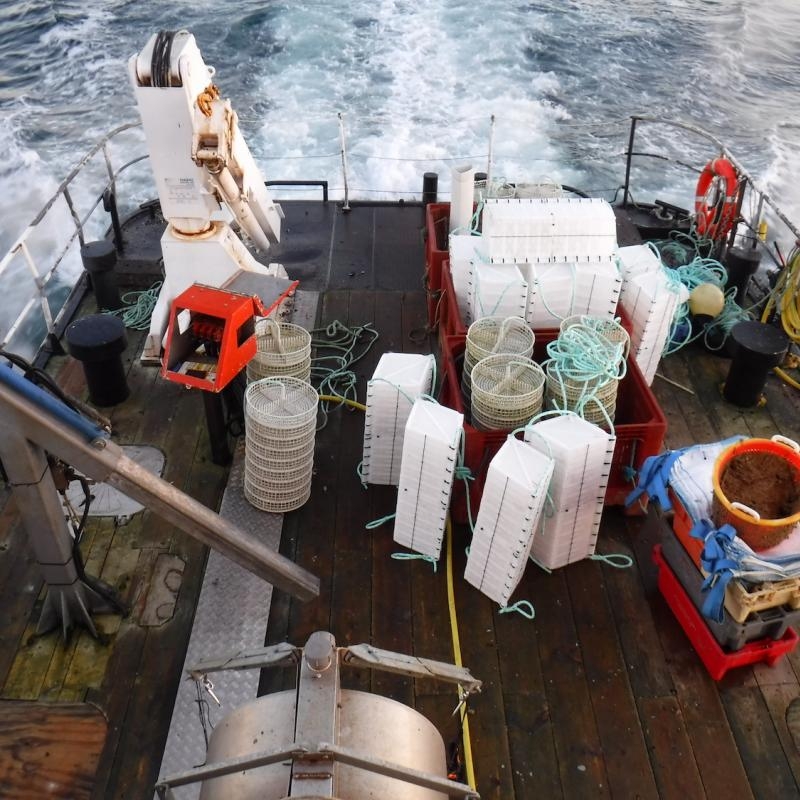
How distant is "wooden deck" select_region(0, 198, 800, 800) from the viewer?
424 centimetres

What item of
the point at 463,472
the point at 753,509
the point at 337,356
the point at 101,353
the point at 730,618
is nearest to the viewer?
the point at 753,509

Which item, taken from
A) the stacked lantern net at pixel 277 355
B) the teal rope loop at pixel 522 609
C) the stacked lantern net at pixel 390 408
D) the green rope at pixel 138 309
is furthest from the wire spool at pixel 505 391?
the green rope at pixel 138 309

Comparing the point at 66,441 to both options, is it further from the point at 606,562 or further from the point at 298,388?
the point at 606,562

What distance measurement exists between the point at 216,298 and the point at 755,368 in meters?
4.19

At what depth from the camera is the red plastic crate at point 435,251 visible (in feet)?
24.0

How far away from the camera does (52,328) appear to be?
706 cm

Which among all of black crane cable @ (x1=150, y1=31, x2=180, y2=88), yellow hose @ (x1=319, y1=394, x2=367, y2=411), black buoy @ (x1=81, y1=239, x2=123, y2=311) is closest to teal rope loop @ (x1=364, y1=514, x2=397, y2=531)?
yellow hose @ (x1=319, y1=394, x2=367, y2=411)

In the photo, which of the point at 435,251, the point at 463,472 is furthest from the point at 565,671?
the point at 435,251

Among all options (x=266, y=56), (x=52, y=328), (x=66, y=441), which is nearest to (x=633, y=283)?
(x=66, y=441)

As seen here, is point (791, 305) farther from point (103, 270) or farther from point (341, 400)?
point (103, 270)

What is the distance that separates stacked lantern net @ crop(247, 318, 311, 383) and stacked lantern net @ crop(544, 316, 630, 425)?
182cm

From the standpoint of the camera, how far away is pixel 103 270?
7398mm

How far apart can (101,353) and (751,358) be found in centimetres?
499

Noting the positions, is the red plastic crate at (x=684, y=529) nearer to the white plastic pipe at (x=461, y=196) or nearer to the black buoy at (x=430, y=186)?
the white plastic pipe at (x=461, y=196)
